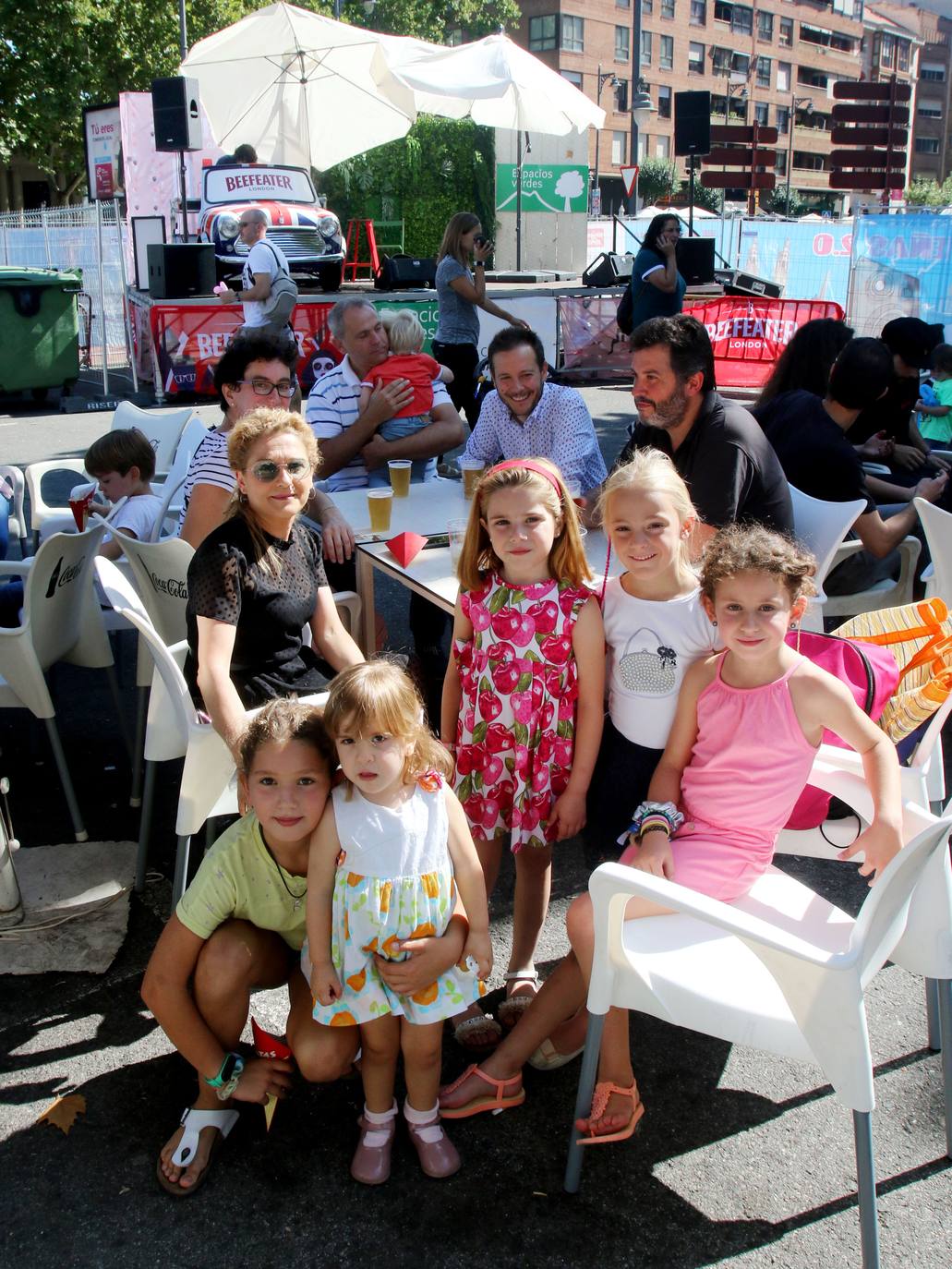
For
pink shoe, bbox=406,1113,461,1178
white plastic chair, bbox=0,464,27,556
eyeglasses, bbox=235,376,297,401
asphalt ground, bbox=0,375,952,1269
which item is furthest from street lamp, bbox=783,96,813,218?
pink shoe, bbox=406,1113,461,1178

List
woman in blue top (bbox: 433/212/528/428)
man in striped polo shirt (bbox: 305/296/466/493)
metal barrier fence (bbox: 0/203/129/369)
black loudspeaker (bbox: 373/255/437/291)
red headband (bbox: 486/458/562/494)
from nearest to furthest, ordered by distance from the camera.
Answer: red headband (bbox: 486/458/562/494) → man in striped polo shirt (bbox: 305/296/466/493) → woman in blue top (bbox: 433/212/528/428) → metal barrier fence (bbox: 0/203/129/369) → black loudspeaker (bbox: 373/255/437/291)

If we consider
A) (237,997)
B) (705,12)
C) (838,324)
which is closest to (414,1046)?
(237,997)

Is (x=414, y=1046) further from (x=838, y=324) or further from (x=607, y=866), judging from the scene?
(x=838, y=324)

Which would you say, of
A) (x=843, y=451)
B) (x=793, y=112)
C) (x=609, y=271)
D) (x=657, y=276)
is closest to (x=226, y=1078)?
(x=843, y=451)

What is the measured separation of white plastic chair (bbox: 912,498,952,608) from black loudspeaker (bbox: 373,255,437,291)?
51.9 feet

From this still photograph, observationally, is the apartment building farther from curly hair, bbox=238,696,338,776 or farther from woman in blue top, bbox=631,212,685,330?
curly hair, bbox=238,696,338,776

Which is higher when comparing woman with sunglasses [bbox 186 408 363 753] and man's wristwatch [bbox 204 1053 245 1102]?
woman with sunglasses [bbox 186 408 363 753]

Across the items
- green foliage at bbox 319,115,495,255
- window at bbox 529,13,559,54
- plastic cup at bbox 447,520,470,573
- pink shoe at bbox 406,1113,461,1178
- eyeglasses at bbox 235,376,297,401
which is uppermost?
window at bbox 529,13,559,54

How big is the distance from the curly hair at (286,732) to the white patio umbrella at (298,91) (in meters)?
13.6

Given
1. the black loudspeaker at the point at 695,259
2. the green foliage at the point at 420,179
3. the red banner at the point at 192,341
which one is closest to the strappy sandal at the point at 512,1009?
the red banner at the point at 192,341

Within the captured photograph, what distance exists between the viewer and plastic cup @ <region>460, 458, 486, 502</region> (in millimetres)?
3906

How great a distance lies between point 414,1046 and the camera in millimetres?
2109

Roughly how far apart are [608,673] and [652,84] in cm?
6501

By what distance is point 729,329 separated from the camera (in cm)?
1224
